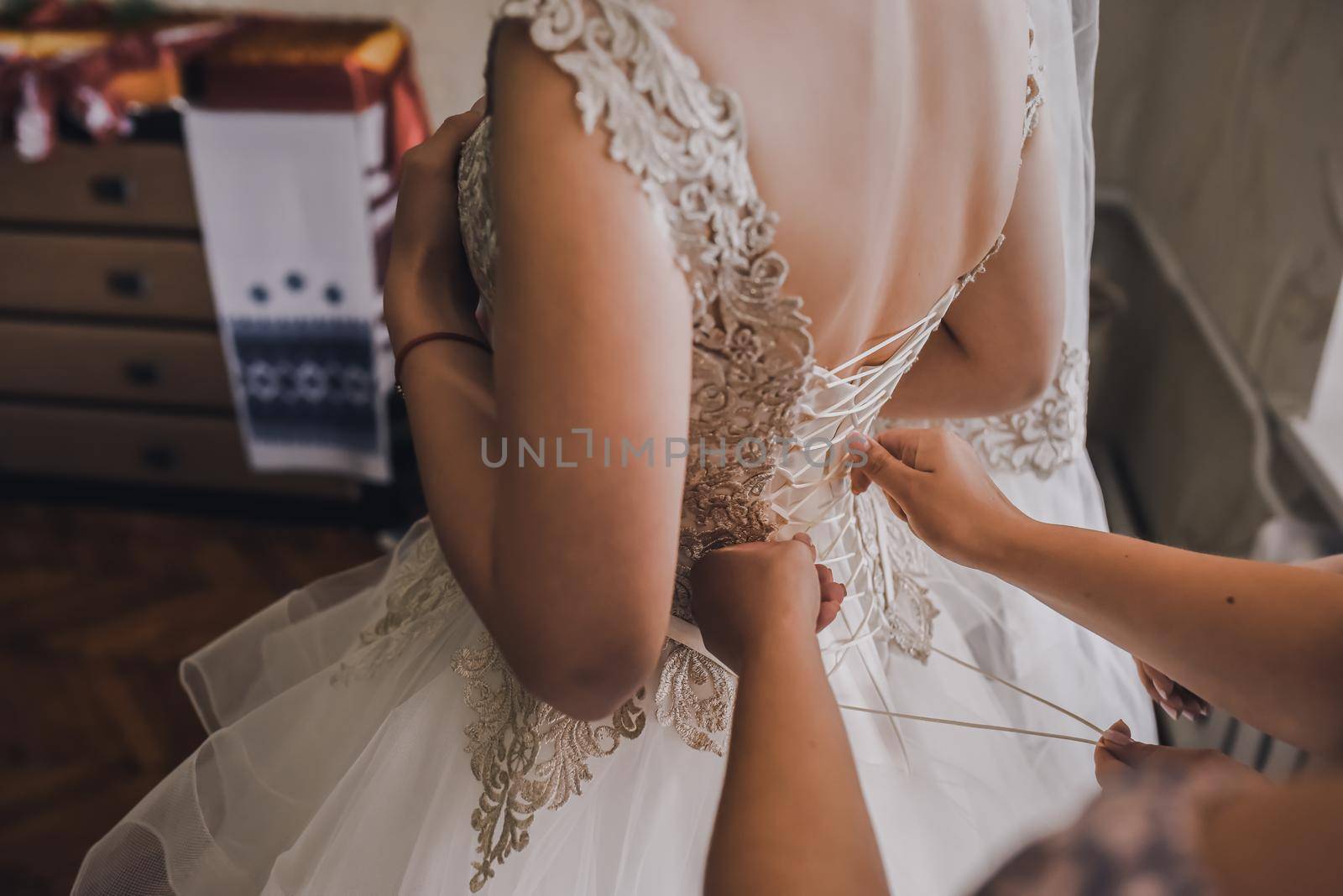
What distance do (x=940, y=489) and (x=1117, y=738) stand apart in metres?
0.23

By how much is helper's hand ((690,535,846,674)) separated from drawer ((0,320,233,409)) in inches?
76.8

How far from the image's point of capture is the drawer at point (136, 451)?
2.31m

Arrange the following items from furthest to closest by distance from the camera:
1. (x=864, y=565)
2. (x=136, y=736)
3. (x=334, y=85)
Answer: (x=334, y=85) < (x=136, y=736) < (x=864, y=565)

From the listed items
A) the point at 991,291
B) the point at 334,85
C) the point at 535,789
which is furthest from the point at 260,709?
the point at 334,85

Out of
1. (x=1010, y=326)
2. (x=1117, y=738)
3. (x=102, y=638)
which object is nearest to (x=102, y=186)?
(x=102, y=638)

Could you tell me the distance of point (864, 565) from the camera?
874 mm

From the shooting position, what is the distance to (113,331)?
2.21 metres

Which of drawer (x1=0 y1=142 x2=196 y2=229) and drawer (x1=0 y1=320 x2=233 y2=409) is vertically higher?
drawer (x1=0 y1=142 x2=196 y2=229)

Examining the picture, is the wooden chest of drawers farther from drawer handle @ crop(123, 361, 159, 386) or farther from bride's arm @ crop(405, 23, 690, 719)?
bride's arm @ crop(405, 23, 690, 719)

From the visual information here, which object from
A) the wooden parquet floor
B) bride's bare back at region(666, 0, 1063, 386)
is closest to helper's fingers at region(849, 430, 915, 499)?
bride's bare back at region(666, 0, 1063, 386)

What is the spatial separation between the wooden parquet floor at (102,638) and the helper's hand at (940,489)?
1.54 m

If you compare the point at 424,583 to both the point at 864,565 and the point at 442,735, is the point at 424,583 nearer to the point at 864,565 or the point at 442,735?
the point at 442,735

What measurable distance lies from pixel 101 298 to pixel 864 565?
2053mm

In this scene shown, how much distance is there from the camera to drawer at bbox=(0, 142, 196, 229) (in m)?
2.00
